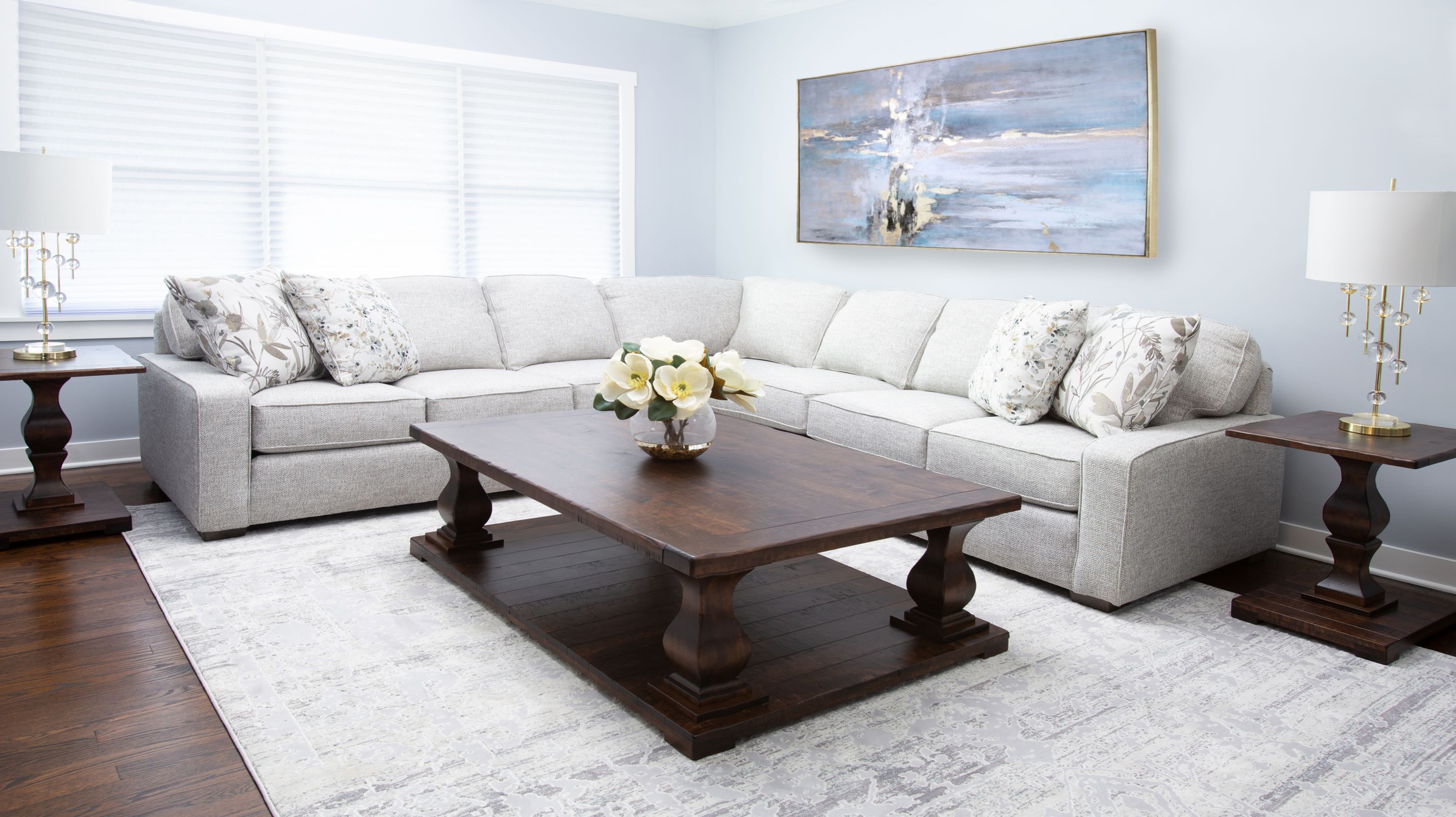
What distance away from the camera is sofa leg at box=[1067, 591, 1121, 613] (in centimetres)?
303

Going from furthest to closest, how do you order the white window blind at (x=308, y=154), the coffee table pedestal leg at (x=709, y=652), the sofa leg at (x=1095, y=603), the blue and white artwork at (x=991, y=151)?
the white window blind at (x=308, y=154), the blue and white artwork at (x=991, y=151), the sofa leg at (x=1095, y=603), the coffee table pedestal leg at (x=709, y=652)

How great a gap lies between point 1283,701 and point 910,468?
104 centimetres

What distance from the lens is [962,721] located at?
2344 millimetres

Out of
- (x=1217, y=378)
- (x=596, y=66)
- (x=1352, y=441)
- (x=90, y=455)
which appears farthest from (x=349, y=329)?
(x=1352, y=441)

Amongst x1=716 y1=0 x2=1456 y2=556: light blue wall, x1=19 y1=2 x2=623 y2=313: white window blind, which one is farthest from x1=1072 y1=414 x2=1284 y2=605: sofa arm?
x1=19 y1=2 x2=623 y2=313: white window blind

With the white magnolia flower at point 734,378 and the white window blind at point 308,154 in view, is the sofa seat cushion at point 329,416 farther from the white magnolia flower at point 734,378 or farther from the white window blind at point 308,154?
the white magnolia flower at point 734,378

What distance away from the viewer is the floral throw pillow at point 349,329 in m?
4.02

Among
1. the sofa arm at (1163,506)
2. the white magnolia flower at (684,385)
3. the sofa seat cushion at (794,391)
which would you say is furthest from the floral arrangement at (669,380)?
the sofa seat cushion at (794,391)

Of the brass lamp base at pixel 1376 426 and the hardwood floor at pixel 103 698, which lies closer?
the hardwood floor at pixel 103 698

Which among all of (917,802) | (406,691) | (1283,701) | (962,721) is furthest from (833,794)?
(1283,701)

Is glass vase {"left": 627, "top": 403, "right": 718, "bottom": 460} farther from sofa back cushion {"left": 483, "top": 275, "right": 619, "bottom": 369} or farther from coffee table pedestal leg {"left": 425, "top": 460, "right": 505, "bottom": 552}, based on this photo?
sofa back cushion {"left": 483, "top": 275, "right": 619, "bottom": 369}

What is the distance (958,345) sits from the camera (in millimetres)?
4172

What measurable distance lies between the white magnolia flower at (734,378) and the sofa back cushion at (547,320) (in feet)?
7.01

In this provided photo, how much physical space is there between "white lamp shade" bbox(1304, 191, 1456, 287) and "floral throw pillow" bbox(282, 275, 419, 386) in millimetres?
3257
